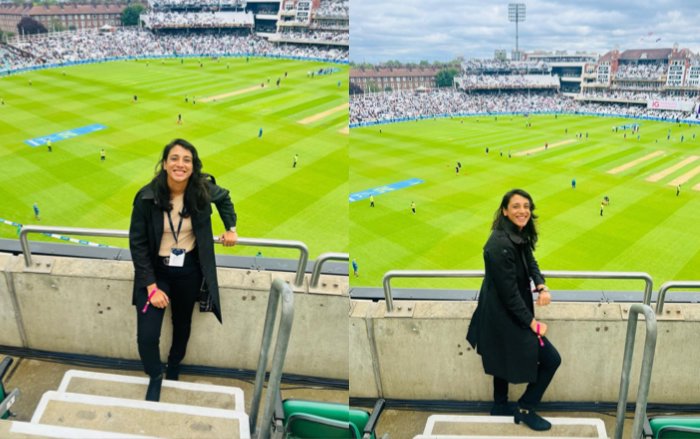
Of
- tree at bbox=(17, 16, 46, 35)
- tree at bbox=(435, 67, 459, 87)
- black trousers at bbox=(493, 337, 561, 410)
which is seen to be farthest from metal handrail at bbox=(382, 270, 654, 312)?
tree at bbox=(435, 67, 459, 87)

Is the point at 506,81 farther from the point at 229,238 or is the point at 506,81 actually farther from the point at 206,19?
the point at 229,238

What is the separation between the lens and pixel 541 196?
3039 centimetres

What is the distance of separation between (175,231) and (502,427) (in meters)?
1.61

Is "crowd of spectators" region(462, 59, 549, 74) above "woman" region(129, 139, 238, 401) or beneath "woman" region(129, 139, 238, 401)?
above

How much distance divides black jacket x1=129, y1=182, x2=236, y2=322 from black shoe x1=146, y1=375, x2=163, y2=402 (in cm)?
42

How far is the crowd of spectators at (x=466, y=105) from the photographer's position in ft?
174

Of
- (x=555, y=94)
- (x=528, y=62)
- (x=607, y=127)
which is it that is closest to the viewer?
(x=607, y=127)

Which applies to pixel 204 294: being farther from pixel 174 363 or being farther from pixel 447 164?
pixel 447 164

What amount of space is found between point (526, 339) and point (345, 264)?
3.16 ft

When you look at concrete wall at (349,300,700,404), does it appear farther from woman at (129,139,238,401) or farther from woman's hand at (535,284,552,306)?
woman at (129,139,238,401)

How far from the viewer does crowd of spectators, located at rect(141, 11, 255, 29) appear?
139 feet

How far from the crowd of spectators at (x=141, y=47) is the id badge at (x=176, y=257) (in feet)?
92.3

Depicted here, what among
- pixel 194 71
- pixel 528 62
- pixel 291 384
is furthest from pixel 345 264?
pixel 528 62

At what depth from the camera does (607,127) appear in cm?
5259
